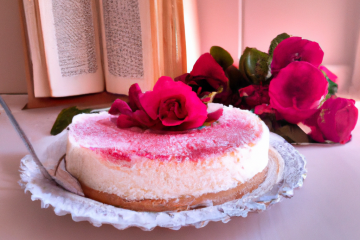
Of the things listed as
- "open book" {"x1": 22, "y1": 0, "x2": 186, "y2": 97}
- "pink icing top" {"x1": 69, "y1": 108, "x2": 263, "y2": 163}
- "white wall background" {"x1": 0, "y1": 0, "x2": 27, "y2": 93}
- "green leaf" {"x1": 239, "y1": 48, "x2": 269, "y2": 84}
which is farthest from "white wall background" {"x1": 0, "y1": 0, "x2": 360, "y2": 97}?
"pink icing top" {"x1": 69, "y1": 108, "x2": 263, "y2": 163}

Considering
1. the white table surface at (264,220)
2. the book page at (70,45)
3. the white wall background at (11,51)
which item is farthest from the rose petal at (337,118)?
the white wall background at (11,51)

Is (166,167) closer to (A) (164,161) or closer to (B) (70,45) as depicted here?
(A) (164,161)

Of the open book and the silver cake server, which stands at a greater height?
the open book

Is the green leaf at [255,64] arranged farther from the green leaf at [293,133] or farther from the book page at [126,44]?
the book page at [126,44]

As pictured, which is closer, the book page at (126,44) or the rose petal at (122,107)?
the rose petal at (122,107)

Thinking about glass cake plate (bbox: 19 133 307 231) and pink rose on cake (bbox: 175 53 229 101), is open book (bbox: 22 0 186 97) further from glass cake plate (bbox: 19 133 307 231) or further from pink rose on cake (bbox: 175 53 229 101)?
glass cake plate (bbox: 19 133 307 231)

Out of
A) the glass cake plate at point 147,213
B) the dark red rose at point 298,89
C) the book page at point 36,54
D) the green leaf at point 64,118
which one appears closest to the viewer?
the glass cake plate at point 147,213
